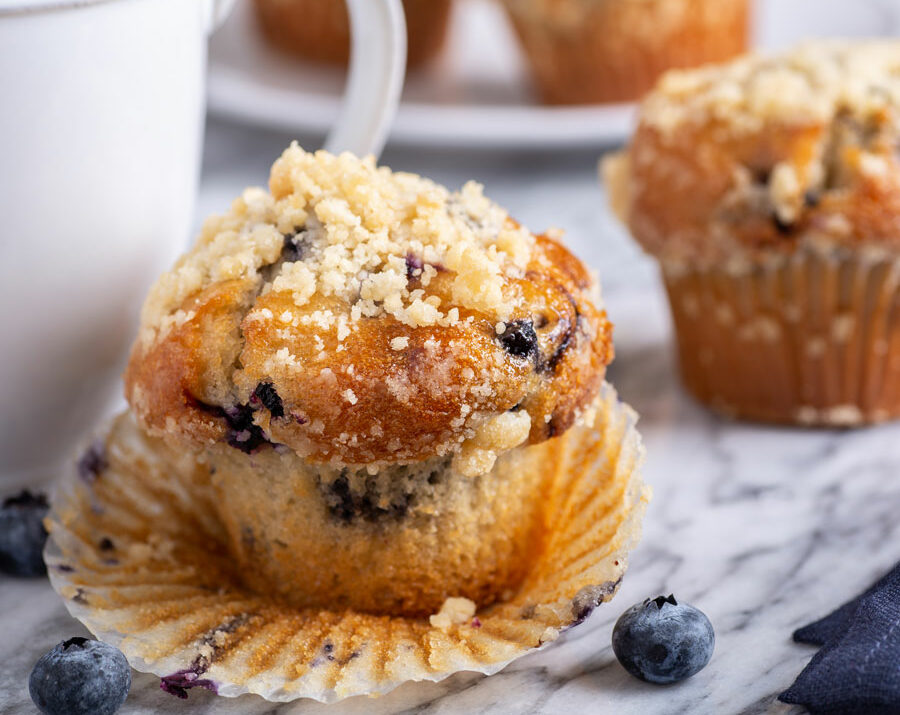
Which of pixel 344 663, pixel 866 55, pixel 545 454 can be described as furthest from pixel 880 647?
pixel 866 55

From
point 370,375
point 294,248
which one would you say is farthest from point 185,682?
point 294,248

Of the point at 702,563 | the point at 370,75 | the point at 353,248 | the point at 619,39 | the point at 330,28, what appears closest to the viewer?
the point at 353,248

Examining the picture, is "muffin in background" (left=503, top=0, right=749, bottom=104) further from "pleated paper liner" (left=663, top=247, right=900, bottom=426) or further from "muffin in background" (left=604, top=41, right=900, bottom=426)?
"pleated paper liner" (left=663, top=247, right=900, bottom=426)

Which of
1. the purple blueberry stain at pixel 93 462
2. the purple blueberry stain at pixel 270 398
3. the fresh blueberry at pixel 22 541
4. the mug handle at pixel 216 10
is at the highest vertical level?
the mug handle at pixel 216 10

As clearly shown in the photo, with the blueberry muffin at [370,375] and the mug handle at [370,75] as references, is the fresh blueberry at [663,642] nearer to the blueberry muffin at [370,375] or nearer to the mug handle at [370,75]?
the blueberry muffin at [370,375]

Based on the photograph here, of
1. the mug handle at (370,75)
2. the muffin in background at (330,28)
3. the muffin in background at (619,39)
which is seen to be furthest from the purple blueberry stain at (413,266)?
the muffin in background at (330,28)

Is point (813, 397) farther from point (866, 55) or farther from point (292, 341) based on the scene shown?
point (292, 341)

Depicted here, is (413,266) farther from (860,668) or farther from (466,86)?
(466,86)
